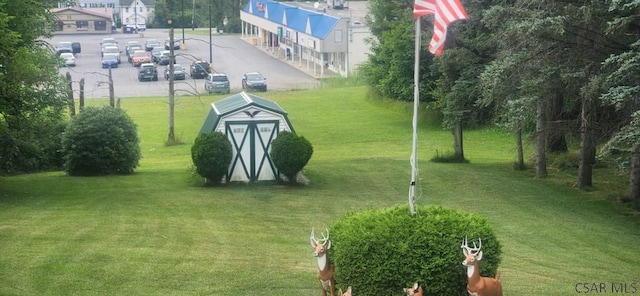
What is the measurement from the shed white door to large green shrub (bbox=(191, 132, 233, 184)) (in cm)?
47

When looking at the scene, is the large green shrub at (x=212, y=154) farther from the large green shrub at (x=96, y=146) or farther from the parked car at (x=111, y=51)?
the parked car at (x=111, y=51)

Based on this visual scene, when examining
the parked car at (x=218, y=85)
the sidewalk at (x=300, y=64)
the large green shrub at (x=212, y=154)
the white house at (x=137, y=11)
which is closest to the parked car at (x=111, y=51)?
the sidewalk at (x=300, y=64)

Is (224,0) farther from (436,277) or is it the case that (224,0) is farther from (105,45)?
(436,277)

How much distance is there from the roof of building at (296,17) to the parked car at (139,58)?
40.8 feet

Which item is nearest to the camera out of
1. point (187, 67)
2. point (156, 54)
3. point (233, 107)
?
point (233, 107)

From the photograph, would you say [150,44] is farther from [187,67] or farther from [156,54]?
[187,67]

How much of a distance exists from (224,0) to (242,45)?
12.9 meters

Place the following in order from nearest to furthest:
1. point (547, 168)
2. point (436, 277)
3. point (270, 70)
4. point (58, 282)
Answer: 1. point (436, 277)
2. point (58, 282)
3. point (547, 168)
4. point (270, 70)

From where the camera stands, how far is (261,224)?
746 inches

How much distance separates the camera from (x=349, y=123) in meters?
47.2

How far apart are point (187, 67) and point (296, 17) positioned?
1124 centimetres

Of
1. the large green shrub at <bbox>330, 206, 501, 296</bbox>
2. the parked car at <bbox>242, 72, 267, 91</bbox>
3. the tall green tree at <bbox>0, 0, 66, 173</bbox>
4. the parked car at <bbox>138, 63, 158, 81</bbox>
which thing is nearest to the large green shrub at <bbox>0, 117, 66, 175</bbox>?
the tall green tree at <bbox>0, 0, 66, 173</bbox>

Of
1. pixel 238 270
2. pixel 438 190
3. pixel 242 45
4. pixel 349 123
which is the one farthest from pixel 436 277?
pixel 242 45

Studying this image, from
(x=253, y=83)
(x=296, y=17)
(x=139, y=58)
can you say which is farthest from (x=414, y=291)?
(x=296, y=17)
